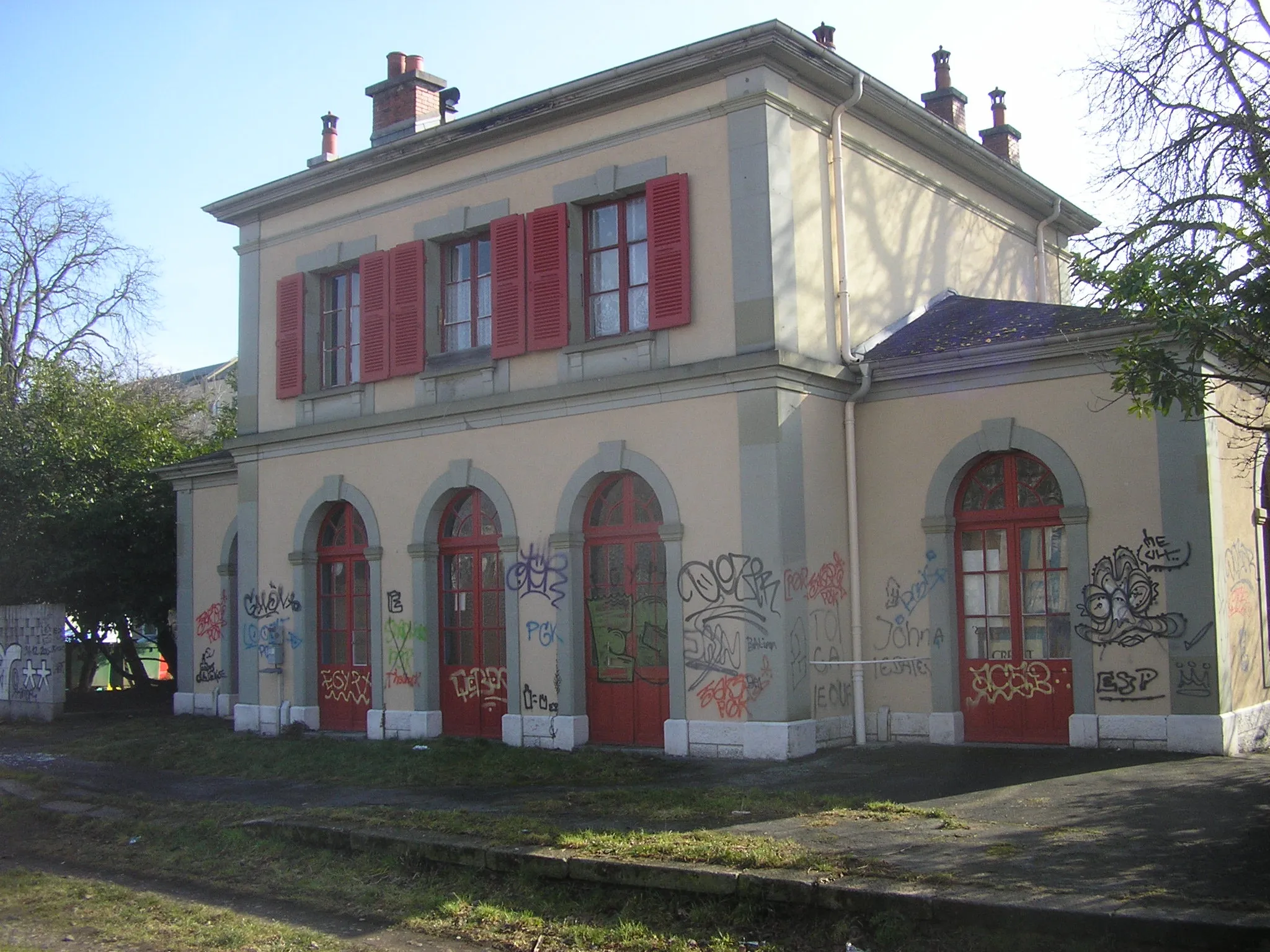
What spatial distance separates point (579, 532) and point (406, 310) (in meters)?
3.82

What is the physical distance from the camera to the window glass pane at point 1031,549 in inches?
467

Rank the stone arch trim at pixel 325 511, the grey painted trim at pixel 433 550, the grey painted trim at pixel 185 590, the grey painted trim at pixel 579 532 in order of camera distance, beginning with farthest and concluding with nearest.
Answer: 1. the grey painted trim at pixel 185 590
2. the stone arch trim at pixel 325 511
3. the grey painted trim at pixel 433 550
4. the grey painted trim at pixel 579 532

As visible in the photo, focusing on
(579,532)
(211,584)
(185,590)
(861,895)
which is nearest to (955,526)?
(579,532)

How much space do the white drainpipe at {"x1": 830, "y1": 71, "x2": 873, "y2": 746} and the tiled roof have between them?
34cm

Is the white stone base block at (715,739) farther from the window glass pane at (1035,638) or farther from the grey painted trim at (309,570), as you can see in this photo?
the grey painted trim at (309,570)

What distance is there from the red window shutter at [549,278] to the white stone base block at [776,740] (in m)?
4.70

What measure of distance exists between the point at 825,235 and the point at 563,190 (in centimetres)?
296

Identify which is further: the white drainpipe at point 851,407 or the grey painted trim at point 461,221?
the grey painted trim at point 461,221

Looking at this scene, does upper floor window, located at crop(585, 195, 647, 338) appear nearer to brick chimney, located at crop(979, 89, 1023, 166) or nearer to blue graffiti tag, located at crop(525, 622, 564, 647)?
blue graffiti tag, located at crop(525, 622, 564, 647)

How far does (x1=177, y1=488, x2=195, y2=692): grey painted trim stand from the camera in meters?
18.7

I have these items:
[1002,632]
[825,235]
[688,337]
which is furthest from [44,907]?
[825,235]

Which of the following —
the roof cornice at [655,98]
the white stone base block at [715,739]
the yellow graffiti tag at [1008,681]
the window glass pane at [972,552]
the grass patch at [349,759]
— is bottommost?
the grass patch at [349,759]

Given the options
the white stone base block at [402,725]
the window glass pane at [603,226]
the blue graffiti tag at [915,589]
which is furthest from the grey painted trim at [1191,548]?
the white stone base block at [402,725]

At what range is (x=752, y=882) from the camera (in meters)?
6.52
